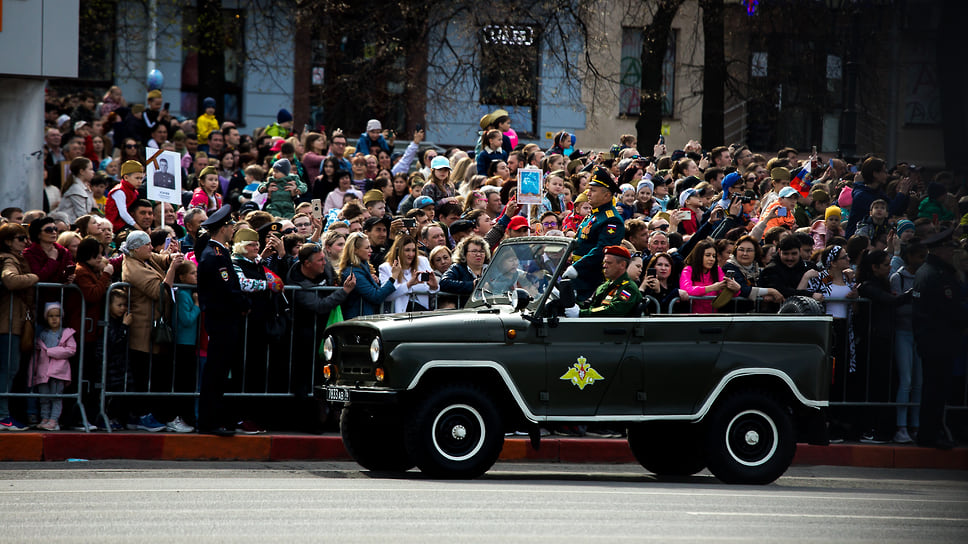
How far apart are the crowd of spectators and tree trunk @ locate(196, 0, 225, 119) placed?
41.3 feet

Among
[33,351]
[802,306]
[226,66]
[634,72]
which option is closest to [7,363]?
[33,351]

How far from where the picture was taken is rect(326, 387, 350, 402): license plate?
10266 mm

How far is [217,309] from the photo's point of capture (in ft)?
38.6

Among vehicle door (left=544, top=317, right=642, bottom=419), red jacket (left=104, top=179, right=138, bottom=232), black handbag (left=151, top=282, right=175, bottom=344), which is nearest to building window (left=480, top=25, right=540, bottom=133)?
red jacket (left=104, top=179, right=138, bottom=232)

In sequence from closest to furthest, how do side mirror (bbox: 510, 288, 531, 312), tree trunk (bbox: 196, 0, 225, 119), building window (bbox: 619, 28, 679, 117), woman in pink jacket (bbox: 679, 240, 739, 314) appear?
side mirror (bbox: 510, 288, 531, 312) < woman in pink jacket (bbox: 679, 240, 739, 314) < tree trunk (bbox: 196, 0, 225, 119) < building window (bbox: 619, 28, 679, 117)

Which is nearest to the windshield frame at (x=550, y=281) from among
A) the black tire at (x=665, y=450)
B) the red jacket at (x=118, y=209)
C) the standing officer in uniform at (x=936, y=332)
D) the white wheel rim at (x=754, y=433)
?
the black tire at (x=665, y=450)

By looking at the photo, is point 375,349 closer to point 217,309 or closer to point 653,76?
point 217,309

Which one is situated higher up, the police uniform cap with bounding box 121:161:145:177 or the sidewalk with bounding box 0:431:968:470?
the police uniform cap with bounding box 121:161:145:177

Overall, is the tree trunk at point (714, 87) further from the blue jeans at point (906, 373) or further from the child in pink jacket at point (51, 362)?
the child in pink jacket at point (51, 362)

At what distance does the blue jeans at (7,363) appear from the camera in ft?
38.0

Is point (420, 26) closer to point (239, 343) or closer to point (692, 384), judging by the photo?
point (239, 343)

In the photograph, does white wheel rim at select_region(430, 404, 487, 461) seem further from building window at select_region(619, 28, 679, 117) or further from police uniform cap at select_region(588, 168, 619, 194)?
building window at select_region(619, 28, 679, 117)

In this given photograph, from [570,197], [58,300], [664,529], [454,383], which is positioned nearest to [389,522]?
[664,529]

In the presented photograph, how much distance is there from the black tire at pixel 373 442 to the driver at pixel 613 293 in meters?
1.87
